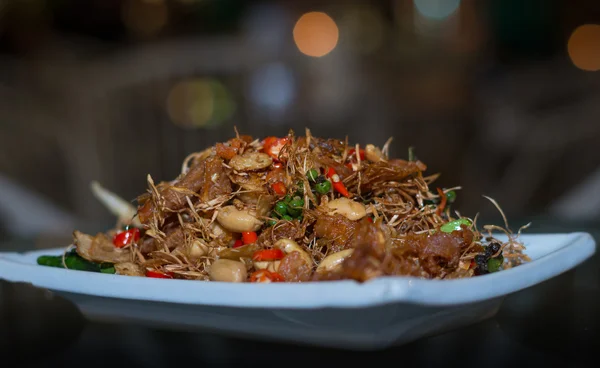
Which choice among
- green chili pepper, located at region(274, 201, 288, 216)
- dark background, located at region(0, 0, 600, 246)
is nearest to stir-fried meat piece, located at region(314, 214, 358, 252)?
green chili pepper, located at region(274, 201, 288, 216)

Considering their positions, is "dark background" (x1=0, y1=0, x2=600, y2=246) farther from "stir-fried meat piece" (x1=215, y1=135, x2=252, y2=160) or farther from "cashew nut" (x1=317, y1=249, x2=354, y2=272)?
"cashew nut" (x1=317, y1=249, x2=354, y2=272)

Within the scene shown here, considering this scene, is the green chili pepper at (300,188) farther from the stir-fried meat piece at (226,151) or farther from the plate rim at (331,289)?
the plate rim at (331,289)

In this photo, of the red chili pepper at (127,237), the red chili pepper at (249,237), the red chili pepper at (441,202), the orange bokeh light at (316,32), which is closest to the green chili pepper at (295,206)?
the red chili pepper at (249,237)

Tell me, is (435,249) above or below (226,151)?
below

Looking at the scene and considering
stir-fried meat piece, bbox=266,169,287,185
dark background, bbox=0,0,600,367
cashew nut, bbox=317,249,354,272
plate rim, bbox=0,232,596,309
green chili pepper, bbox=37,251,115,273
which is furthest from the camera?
dark background, bbox=0,0,600,367

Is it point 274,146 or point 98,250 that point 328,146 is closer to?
point 274,146

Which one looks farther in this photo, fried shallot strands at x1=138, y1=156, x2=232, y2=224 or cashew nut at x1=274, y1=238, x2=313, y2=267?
fried shallot strands at x1=138, y1=156, x2=232, y2=224

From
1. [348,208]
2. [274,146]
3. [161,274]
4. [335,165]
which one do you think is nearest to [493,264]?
[348,208]
